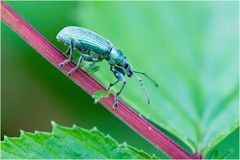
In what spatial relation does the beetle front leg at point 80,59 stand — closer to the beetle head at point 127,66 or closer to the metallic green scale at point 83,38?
the metallic green scale at point 83,38

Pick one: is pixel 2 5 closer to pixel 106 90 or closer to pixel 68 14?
pixel 106 90

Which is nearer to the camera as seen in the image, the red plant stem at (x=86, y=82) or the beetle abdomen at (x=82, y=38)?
the red plant stem at (x=86, y=82)

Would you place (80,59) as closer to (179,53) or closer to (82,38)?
(82,38)

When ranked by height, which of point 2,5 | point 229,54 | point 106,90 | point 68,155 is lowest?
point 68,155

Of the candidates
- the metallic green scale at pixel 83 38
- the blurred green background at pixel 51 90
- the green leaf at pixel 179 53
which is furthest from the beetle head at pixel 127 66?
the blurred green background at pixel 51 90

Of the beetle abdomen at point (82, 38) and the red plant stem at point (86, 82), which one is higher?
the beetle abdomen at point (82, 38)

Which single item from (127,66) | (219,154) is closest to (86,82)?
(219,154)

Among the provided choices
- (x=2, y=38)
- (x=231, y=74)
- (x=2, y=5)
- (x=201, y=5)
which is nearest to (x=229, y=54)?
(x=231, y=74)
